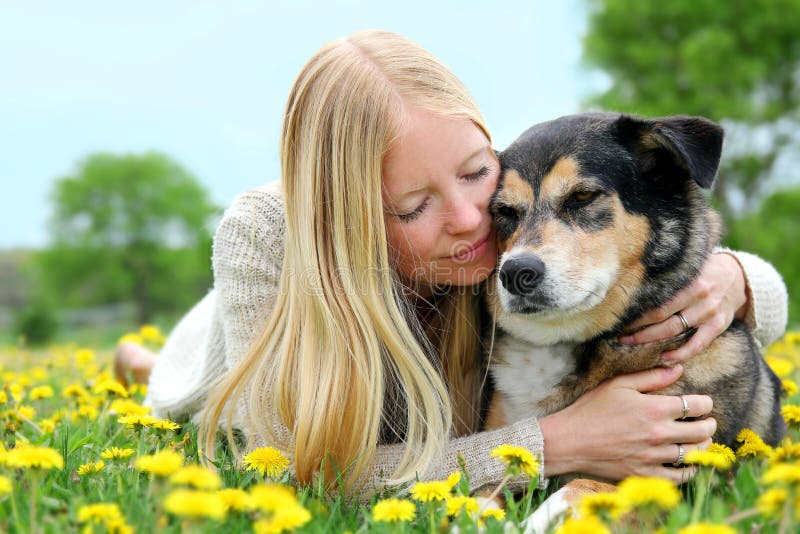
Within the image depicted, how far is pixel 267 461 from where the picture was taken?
8.57ft

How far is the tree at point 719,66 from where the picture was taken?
2083cm

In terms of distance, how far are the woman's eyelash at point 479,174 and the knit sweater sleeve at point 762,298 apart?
1.31 metres

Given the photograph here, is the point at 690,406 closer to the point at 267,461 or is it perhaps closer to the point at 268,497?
the point at 267,461

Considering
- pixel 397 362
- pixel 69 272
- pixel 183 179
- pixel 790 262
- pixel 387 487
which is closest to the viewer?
pixel 387 487

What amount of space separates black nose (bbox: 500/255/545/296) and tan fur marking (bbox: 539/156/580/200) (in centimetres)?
35

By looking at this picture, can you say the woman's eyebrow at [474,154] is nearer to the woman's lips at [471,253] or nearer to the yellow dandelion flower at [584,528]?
the woman's lips at [471,253]

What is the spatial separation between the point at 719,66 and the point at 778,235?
15.3 feet

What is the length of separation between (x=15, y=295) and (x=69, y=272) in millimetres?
3825

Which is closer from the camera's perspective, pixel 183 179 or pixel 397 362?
pixel 397 362

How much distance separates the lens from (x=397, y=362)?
3.17 metres

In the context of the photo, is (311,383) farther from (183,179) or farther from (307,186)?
(183,179)

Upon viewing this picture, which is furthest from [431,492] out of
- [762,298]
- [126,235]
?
[126,235]

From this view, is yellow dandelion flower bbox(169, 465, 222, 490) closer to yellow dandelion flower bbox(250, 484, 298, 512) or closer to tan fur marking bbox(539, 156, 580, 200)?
yellow dandelion flower bbox(250, 484, 298, 512)

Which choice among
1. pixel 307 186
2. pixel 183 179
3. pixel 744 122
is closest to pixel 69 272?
pixel 183 179
